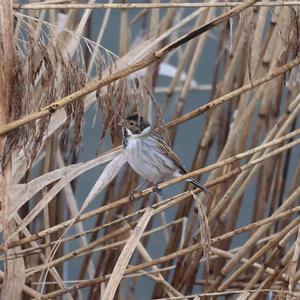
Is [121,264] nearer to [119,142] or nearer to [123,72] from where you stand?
[123,72]

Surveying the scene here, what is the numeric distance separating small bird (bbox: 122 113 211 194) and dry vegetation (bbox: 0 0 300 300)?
10 centimetres

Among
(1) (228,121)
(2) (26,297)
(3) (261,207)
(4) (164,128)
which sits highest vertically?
(4) (164,128)

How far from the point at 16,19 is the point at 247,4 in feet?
1.88

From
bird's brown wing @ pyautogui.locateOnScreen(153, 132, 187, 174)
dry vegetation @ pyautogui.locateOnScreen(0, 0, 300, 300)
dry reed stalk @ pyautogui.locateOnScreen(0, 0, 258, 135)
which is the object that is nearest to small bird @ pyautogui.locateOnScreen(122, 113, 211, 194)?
bird's brown wing @ pyautogui.locateOnScreen(153, 132, 187, 174)

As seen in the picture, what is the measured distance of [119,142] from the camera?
3262mm

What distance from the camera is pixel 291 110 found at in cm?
288

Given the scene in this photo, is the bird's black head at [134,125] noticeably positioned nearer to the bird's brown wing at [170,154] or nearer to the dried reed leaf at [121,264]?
the bird's brown wing at [170,154]

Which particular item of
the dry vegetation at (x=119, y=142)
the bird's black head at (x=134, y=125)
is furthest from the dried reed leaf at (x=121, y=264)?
the bird's black head at (x=134, y=125)

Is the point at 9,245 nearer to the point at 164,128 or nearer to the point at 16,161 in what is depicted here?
the point at 16,161

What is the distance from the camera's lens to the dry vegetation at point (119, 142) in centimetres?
191

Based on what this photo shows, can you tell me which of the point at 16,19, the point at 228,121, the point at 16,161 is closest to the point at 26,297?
the point at 16,161

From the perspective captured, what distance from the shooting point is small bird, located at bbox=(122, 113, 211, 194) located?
115 inches

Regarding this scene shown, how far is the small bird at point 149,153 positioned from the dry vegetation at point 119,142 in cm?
10

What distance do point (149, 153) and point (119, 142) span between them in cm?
28
